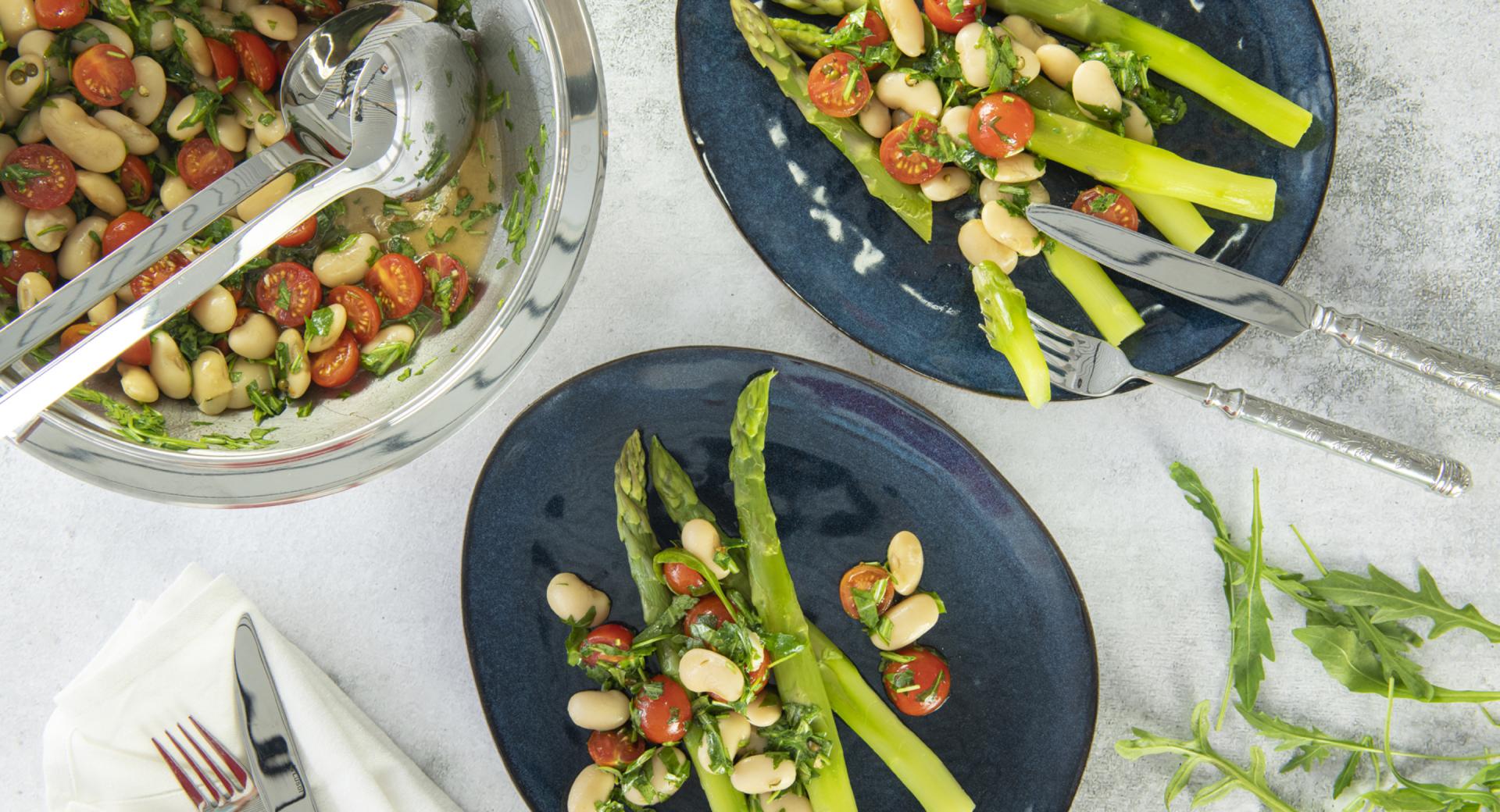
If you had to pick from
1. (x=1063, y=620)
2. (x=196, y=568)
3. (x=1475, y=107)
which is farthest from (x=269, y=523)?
(x=1475, y=107)

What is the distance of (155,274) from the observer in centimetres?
135

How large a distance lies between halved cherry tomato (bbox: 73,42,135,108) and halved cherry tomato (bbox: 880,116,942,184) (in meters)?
1.06

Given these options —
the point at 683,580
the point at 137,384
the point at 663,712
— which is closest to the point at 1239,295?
the point at 683,580

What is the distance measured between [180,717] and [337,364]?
0.70 m

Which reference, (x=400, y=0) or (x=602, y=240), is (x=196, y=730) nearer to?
(x=602, y=240)

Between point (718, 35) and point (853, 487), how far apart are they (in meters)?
0.74

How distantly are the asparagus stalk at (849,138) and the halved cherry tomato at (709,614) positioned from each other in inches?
26.2

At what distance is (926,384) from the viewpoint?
161 cm

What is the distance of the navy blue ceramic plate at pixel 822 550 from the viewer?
1.53 m

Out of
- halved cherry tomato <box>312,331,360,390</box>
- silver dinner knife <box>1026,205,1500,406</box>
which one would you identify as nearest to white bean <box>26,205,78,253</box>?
halved cherry tomato <box>312,331,360,390</box>

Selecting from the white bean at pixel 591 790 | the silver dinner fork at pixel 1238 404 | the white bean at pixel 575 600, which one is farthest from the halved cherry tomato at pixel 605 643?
the silver dinner fork at pixel 1238 404

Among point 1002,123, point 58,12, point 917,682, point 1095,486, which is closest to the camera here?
point 58,12

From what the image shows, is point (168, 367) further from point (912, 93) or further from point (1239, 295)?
point (1239, 295)

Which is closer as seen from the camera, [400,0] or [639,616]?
[400,0]
